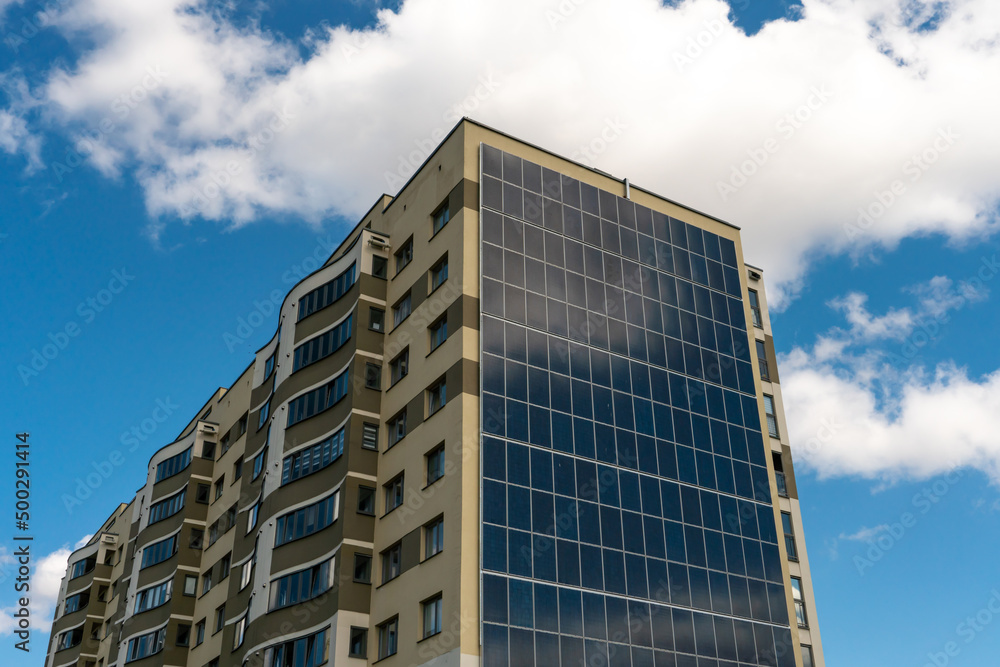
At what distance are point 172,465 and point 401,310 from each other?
30.2 meters

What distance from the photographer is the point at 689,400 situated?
46.8m

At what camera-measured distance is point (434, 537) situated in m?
38.8

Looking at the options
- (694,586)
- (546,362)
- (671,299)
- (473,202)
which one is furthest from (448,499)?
(671,299)

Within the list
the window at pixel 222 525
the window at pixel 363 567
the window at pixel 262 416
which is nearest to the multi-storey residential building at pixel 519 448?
the window at pixel 363 567

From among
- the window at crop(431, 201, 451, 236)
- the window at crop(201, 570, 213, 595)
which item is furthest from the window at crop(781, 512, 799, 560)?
the window at crop(201, 570, 213, 595)

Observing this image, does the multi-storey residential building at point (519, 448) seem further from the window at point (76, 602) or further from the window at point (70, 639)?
the window at point (76, 602)

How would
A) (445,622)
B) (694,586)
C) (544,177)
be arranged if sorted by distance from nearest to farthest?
(445,622) < (694,586) < (544,177)

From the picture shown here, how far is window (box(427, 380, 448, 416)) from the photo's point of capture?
4150cm

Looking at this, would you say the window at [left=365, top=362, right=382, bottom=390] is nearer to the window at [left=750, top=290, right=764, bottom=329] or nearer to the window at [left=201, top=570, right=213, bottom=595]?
the window at [left=201, top=570, right=213, bottom=595]

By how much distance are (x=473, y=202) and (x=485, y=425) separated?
458 inches

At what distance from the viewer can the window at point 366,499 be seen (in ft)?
140

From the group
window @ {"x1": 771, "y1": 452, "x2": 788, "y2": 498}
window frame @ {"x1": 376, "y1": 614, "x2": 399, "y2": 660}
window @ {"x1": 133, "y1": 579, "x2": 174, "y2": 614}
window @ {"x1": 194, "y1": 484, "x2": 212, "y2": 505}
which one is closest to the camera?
window frame @ {"x1": 376, "y1": 614, "x2": 399, "y2": 660}

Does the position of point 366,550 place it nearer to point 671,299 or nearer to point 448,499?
point 448,499

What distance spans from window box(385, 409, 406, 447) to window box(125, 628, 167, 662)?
83.5ft
